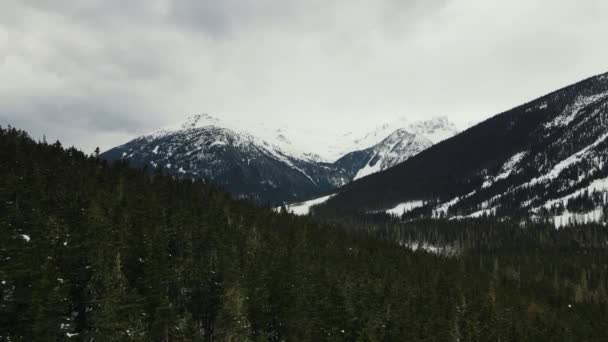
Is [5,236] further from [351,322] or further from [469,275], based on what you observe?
[469,275]

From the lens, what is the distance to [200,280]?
212 ft

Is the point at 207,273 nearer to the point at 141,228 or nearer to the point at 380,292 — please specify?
the point at 141,228

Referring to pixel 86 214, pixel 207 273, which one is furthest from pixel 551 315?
pixel 86 214

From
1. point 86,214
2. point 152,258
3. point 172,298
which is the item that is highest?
point 86,214

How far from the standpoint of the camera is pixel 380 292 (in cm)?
8756

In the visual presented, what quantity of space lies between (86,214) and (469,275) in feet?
365

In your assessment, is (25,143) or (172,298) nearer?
(172,298)

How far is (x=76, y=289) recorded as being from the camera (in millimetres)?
46812

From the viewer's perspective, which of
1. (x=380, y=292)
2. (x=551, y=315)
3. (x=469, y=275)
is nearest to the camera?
(x=380, y=292)

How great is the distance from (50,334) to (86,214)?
3180 centimetres

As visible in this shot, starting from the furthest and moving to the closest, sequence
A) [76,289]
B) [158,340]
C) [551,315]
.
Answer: [551,315] < [158,340] < [76,289]

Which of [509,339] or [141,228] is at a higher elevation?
[141,228]

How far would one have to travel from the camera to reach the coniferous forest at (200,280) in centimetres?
4228

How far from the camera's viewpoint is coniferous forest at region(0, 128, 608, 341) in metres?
42.3
